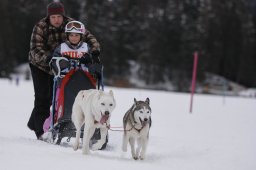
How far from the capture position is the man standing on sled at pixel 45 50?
23.1ft

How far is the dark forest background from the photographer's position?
50.7m

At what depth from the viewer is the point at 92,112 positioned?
570 cm

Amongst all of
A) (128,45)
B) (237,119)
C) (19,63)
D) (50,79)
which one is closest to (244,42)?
(128,45)

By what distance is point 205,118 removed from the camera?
1334 centimetres

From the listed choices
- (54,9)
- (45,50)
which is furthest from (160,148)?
(54,9)

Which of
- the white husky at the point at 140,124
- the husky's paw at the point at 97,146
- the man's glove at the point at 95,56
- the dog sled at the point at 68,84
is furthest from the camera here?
the man's glove at the point at 95,56

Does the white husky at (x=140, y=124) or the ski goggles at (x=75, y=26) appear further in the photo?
the ski goggles at (x=75, y=26)

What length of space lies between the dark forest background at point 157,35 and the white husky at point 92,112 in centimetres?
4280

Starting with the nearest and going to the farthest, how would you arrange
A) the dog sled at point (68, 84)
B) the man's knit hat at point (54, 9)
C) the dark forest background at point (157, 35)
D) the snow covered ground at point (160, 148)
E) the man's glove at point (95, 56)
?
the snow covered ground at point (160, 148), the dog sled at point (68, 84), the man's glove at point (95, 56), the man's knit hat at point (54, 9), the dark forest background at point (157, 35)

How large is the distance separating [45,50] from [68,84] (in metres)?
0.89

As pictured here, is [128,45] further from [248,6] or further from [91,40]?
[91,40]

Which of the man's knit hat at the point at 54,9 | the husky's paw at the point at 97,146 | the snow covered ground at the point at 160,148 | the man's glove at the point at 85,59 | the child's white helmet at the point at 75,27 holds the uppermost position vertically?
the man's knit hat at the point at 54,9

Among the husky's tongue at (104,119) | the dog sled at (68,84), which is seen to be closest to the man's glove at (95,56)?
the dog sled at (68,84)

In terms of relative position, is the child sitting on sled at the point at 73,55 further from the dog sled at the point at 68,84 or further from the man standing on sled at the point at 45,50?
the man standing on sled at the point at 45,50
